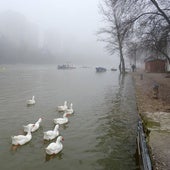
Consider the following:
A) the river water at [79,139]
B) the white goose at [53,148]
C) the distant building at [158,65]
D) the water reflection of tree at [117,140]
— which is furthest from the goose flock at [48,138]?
the distant building at [158,65]

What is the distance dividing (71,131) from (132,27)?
520 inches

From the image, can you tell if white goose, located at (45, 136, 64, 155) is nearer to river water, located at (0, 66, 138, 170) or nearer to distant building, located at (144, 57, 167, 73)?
river water, located at (0, 66, 138, 170)

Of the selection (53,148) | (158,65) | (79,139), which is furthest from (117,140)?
(158,65)

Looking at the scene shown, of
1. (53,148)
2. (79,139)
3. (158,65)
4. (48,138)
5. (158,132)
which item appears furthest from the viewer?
(158,65)

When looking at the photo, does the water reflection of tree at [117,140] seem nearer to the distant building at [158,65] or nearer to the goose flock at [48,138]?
the goose flock at [48,138]

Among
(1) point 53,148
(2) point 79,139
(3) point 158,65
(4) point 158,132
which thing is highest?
(3) point 158,65

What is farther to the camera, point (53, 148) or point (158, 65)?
point (158, 65)

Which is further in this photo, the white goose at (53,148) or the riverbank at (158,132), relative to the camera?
the white goose at (53,148)

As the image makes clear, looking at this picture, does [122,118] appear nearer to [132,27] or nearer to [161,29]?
[132,27]

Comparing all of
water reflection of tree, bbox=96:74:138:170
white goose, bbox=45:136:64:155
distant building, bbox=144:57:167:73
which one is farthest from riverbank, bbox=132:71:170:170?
distant building, bbox=144:57:167:73

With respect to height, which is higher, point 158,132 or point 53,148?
point 158,132

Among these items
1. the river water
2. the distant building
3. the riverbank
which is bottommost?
the river water

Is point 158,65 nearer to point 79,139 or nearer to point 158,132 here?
point 79,139

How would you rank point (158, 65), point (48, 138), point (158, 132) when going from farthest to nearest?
point (158, 65) < point (48, 138) < point (158, 132)
